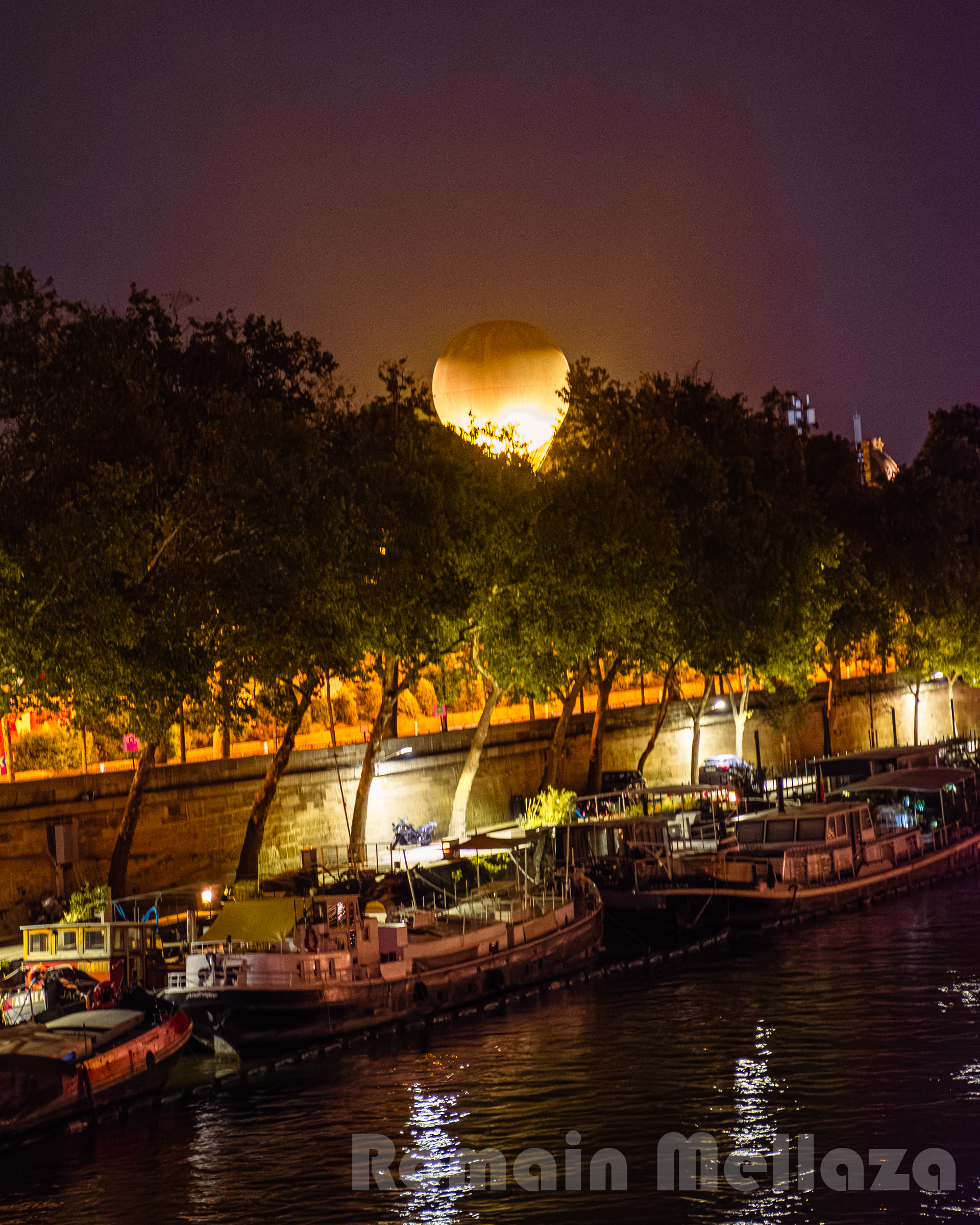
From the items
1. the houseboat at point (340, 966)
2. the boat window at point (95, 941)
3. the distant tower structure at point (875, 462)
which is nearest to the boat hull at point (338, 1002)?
the houseboat at point (340, 966)

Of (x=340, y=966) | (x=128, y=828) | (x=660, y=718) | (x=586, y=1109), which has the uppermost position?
(x=660, y=718)

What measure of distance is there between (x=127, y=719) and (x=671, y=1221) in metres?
18.3

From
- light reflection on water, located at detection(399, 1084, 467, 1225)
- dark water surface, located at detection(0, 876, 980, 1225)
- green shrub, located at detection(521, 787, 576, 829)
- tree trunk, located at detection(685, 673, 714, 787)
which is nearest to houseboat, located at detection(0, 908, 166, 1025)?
dark water surface, located at detection(0, 876, 980, 1225)

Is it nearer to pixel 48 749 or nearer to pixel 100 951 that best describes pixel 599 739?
pixel 48 749

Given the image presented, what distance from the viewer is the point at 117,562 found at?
2730cm

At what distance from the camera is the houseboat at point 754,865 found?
3366cm

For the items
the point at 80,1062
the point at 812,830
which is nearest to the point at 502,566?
the point at 812,830

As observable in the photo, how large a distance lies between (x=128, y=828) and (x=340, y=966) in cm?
958

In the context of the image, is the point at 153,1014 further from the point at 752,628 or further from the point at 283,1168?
the point at 752,628

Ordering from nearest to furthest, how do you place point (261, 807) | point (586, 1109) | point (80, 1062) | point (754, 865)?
1. point (586, 1109)
2. point (80, 1062)
3. point (754, 865)
4. point (261, 807)

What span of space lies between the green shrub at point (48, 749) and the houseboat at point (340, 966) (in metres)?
15.5

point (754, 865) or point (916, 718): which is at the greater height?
point (916, 718)

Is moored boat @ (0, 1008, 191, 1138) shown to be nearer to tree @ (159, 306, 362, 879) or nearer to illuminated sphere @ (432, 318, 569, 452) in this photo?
tree @ (159, 306, 362, 879)

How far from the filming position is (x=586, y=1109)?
20.0 metres
